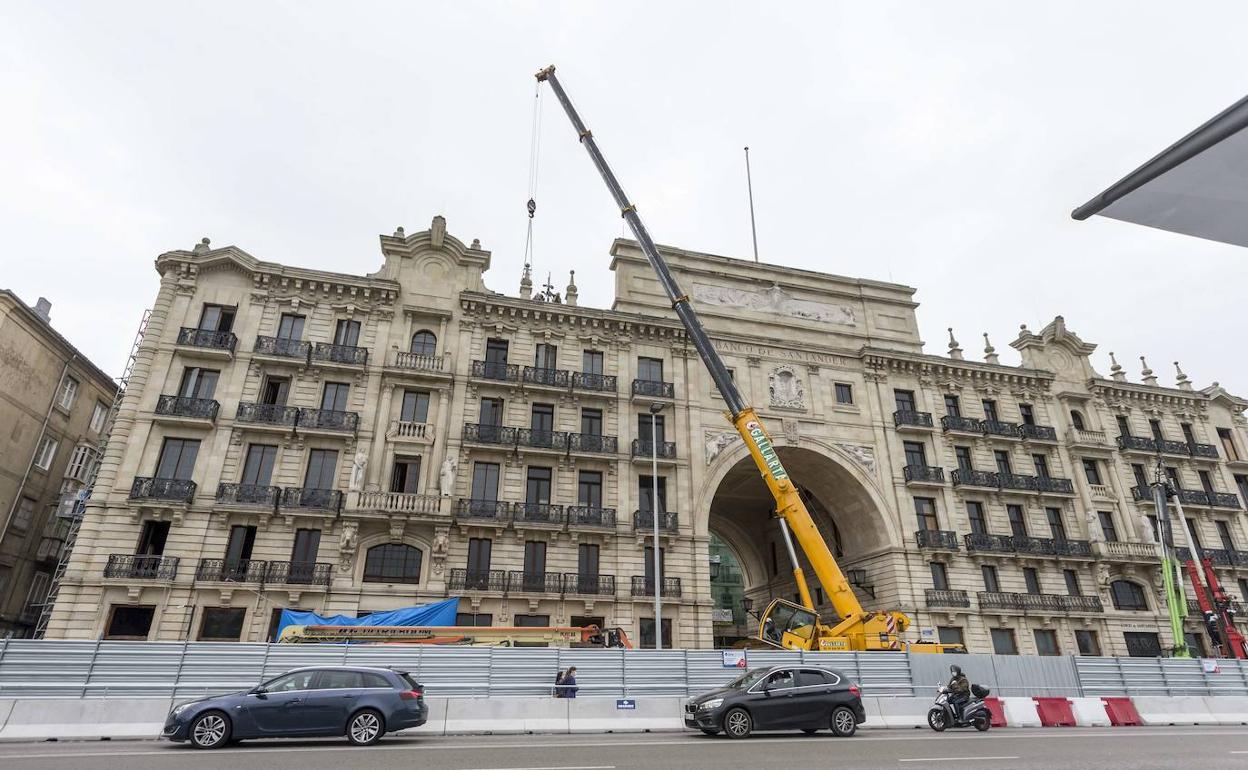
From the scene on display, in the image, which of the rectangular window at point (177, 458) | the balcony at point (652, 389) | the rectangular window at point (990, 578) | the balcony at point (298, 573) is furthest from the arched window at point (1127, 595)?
the rectangular window at point (177, 458)

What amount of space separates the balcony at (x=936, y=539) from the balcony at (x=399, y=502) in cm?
2441

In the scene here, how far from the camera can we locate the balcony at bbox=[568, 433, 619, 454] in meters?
32.5

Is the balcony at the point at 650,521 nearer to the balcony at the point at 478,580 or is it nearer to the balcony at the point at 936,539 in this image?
the balcony at the point at 478,580

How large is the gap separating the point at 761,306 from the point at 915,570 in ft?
54.2

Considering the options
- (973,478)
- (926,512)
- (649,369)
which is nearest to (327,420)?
(649,369)

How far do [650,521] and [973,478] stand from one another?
19122mm

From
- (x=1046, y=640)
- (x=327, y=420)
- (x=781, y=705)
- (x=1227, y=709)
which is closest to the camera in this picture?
(x=781, y=705)

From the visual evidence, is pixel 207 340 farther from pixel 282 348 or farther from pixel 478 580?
pixel 478 580

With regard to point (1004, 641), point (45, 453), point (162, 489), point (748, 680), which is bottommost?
point (748, 680)

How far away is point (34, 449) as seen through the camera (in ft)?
113

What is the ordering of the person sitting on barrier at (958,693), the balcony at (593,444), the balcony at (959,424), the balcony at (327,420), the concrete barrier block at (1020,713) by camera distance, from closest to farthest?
the person sitting on barrier at (958,693) < the concrete barrier block at (1020,713) < the balcony at (327,420) < the balcony at (593,444) < the balcony at (959,424)

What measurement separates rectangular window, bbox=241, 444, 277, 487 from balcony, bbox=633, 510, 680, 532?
16225mm

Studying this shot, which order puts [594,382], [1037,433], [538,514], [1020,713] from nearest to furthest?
[1020,713]
[538,514]
[594,382]
[1037,433]

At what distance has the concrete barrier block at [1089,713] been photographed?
1973cm
